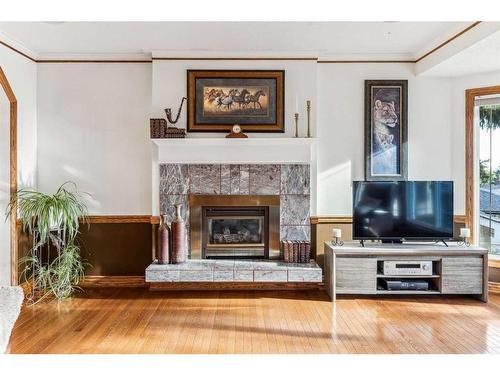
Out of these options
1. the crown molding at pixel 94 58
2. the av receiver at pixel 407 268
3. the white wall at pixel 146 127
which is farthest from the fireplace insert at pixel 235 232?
the crown molding at pixel 94 58

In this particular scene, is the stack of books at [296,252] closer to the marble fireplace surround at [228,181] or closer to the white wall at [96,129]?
the marble fireplace surround at [228,181]

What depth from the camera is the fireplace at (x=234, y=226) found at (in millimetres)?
4551

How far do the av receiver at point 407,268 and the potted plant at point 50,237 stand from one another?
3155mm

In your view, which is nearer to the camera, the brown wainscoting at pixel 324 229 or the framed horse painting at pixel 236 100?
the framed horse painting at pixel 236 100

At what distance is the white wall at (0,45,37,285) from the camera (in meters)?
4.02

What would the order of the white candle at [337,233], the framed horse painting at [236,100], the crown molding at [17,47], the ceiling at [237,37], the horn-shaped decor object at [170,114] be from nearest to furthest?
1. the ceiling at [237,37]
2. the crown molding at [17,47]
3. the white candle at [337,233]
4. the horn-shaped decor object at [170,114]
5. the framed horse painting at [236,100]

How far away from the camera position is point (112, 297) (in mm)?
4168

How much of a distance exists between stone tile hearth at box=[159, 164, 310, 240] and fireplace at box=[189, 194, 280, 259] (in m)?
0.08

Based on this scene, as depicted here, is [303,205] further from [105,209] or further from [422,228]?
[105,209]

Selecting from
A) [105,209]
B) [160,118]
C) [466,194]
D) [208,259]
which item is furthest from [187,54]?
[466,194]

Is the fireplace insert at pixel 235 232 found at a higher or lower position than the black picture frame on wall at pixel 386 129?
lower

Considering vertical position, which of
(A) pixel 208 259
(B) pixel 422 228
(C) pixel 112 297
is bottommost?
Result: (C) pixel 112 297

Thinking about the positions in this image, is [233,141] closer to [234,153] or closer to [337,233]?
[234,153]
